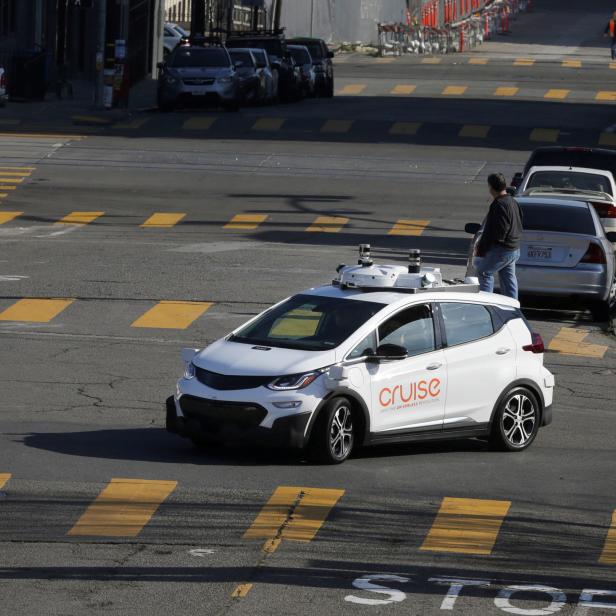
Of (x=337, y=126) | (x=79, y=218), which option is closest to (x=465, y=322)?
(x=79, y=218)

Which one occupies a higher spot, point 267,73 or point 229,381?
point 229,381

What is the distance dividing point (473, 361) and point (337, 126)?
3099 cm

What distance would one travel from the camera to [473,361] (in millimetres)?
13969

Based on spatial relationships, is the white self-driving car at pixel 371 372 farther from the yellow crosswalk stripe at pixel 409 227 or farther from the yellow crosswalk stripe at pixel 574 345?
the yellow crosswalk stripe at pixel 409 227

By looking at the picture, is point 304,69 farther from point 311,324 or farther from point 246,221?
point 311,324

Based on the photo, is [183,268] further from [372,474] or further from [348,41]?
[348,41]

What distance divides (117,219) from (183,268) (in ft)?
18.6

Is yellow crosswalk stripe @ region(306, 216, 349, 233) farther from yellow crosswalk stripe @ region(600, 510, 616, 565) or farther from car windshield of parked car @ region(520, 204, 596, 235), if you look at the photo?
yellow crosswalk stripe @ region(600, 510, 616, 565)

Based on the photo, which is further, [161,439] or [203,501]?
[161,439]

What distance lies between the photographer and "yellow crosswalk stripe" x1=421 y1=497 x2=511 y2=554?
422 inches

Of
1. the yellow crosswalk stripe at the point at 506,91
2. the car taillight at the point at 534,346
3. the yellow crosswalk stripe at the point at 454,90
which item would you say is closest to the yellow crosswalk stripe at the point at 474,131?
the yellow crosswalk stripe at the point at 454,90

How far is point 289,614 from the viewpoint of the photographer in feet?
29.3

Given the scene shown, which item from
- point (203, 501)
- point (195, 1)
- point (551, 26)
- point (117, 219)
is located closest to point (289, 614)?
point (203, 501)

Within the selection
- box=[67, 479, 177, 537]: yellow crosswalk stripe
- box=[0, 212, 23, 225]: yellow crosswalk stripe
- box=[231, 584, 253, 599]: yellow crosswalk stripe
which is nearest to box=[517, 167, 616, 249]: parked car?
box=[0, 212, 23, 225]: yellow crosswalk stripe
